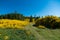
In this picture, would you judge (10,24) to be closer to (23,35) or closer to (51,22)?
(51,22)

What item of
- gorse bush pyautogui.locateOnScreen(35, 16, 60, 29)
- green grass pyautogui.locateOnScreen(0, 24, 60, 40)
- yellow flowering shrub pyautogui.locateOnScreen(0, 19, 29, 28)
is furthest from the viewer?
gorse bush pyautogui.locateOnScreen(35, 16, 60, 29)

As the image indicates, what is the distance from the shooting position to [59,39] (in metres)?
26.2

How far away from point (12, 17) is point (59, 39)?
55.7 metres

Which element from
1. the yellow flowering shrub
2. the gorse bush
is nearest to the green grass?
the yellow flowering shrub

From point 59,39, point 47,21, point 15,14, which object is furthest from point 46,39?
point 15,14

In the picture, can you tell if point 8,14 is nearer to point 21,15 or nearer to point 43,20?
point 21,15

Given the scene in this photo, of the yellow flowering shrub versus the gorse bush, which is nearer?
the yellow flowering shrub

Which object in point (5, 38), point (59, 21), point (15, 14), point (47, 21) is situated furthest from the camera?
point (15, 14)

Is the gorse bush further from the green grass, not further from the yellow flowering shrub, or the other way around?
the green grass

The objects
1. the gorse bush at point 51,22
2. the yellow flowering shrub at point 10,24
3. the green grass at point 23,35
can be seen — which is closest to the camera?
the green grass at point 23,35

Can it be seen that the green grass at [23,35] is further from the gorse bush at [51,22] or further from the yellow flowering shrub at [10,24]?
the gorse bush at [51,22]

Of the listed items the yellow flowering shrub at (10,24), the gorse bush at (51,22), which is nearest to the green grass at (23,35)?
the yellow flowering shrub at (10,24)

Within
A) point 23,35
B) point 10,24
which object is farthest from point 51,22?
point 23,35

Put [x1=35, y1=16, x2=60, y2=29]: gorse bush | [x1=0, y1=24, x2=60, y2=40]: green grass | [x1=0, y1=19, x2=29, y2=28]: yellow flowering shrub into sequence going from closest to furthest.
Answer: [x1=0, y1=24, x2=60, y2=40]: green grass
[x1=0, y1=19, x2=29, y2=28]: yellow flowering shrub
[x1=35, y1=16, x2=60, y2=29]: gorse bush
